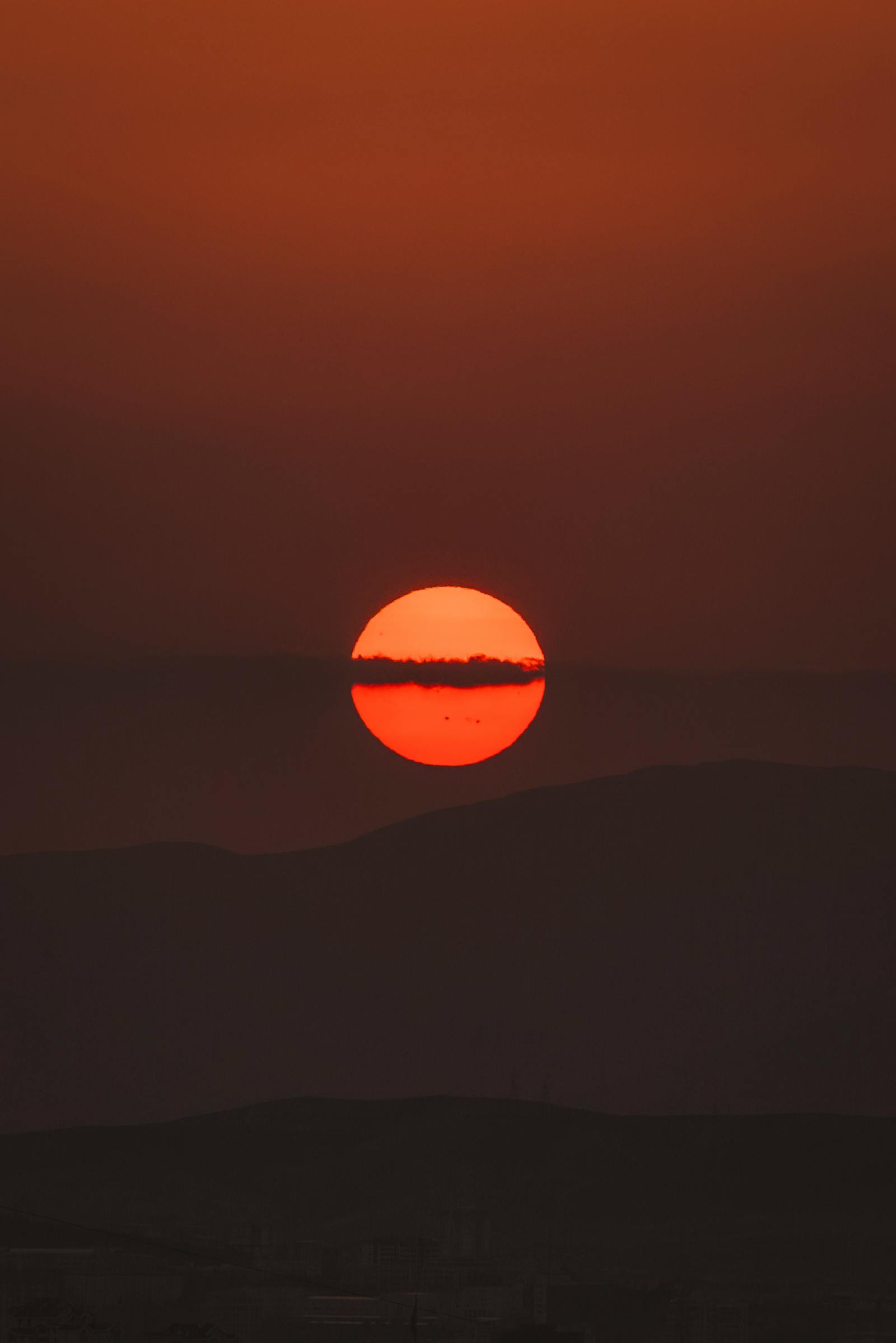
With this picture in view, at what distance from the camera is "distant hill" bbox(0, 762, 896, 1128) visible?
68.4m

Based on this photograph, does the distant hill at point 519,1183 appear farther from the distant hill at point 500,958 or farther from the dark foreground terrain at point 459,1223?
the distant hill at point 500,958

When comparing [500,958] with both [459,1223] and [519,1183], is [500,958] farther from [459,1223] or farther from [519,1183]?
[459,1223]

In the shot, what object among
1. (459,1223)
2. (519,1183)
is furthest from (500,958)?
(459,1223)

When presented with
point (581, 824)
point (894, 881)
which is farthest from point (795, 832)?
point (581, 824)

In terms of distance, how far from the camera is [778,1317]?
42062 mm

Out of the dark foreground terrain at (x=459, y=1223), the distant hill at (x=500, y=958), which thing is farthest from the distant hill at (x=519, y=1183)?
the distant hill at (x=500, y=958)

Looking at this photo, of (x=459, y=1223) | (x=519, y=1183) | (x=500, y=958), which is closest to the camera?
(x=459, y=1223)

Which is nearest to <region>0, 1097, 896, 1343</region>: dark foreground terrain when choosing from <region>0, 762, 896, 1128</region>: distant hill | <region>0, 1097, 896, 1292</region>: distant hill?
<region>0, 1097, 896, 1292</region>: distant hill

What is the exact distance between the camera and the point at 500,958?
7475 cm

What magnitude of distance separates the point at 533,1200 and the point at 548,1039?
611 inches

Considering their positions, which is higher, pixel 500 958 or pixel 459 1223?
pixel 500 958

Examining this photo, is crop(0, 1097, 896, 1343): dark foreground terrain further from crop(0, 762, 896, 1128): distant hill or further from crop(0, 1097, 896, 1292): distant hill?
crop(0, 762, 896, 1128): distant hill

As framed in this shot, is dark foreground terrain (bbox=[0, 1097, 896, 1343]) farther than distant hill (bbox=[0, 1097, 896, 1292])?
No

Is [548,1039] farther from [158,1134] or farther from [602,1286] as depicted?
[602,1286]
